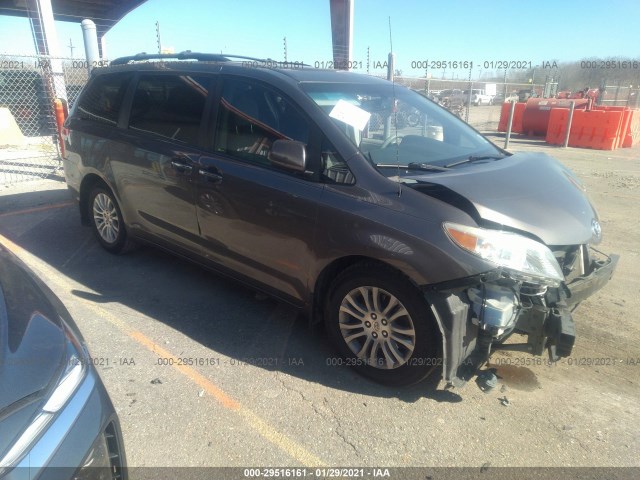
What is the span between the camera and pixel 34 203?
7.09 meters

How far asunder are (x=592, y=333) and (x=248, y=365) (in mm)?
2606

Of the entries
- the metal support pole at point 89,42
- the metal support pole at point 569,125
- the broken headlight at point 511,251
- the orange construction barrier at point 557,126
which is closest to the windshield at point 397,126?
the broken headlight at point 511,251

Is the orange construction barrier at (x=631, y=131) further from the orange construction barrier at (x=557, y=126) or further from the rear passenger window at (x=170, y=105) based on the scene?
the rear passenger window at (x=170, y=105)

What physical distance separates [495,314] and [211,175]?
220 centimetres

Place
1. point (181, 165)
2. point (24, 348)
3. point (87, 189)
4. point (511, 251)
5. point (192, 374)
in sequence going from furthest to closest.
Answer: point (87, 189) < point (181, 165) < point (192, 374) < point (511, 251) < point (24, 348)

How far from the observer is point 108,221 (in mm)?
4891

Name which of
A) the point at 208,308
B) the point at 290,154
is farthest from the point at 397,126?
the point at 208,308

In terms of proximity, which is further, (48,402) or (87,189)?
(87,189)

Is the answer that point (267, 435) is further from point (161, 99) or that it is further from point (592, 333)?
point (161, 99)

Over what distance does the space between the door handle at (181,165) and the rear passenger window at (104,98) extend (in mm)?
1162

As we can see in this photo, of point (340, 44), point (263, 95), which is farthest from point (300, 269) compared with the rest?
point (340, 44)

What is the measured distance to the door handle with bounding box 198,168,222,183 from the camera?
3.48 metres

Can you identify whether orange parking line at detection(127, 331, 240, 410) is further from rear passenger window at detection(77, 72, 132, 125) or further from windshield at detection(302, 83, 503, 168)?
rear passenger window at detection(77, 72, 132, 125)

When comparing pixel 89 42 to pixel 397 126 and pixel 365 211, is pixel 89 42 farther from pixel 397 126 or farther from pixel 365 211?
pixel 365 211
